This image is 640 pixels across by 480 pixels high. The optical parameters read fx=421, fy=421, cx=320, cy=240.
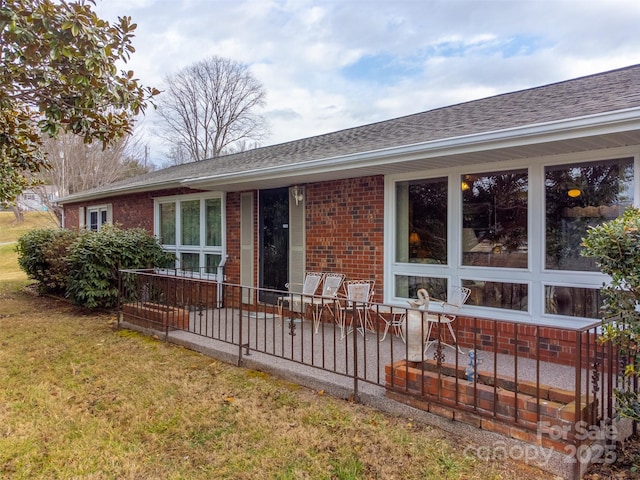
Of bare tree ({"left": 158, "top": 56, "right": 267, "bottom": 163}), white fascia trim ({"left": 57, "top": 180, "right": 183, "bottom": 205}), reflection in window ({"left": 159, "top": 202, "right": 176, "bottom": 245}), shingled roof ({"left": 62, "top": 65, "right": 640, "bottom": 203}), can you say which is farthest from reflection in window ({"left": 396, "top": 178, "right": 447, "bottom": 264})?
bare tree ({"left": 158, "top": 56, "right": 267, "bottom": 163})

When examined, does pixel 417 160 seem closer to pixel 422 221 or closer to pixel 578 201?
pixel 422 221

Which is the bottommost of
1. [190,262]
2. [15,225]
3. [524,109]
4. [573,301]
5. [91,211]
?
[573,301]

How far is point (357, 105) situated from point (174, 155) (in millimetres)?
13202

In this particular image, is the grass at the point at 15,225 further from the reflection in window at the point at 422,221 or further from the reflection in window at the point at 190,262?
the reflection in window at the point at 422,221

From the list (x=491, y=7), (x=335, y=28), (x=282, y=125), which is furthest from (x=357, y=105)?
(x=491, y=7)

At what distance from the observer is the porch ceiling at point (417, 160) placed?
4059 millimetres

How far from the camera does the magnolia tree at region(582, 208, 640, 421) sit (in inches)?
101

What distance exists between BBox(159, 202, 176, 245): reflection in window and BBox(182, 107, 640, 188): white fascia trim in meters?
4.19

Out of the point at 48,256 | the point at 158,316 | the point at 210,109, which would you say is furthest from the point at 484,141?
the point at 210,109

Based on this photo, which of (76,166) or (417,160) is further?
(76,166)

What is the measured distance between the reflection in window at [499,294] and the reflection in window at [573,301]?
0.81 feet

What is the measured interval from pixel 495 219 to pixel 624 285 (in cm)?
249

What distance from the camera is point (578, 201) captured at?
14.9 feet

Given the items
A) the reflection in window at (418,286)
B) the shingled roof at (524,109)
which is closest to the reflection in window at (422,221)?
the reflection in window at (418,286)
